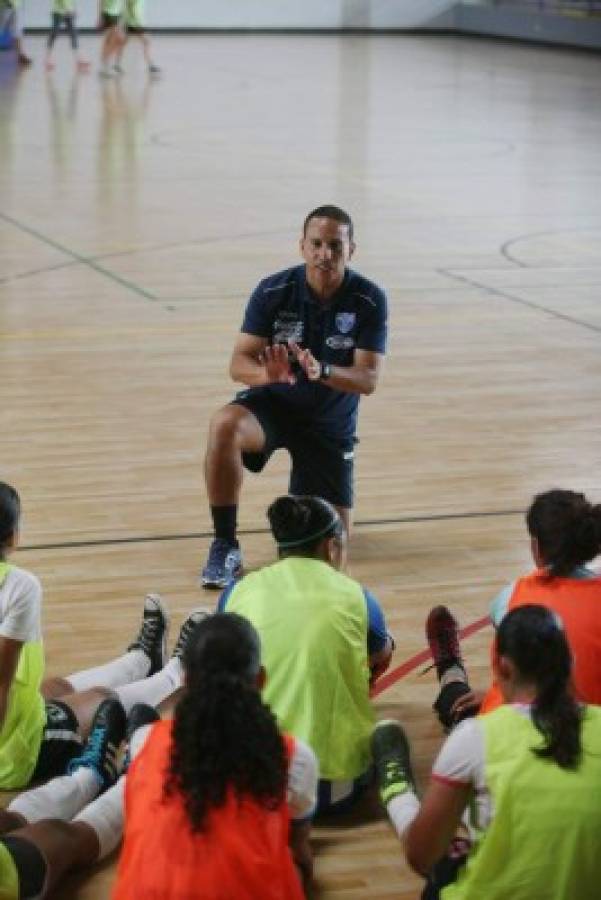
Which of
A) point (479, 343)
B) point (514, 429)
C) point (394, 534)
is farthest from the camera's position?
point (479, 343)

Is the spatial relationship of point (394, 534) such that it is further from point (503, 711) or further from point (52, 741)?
point (503, 711)

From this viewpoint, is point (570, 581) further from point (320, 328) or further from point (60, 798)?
point (320, 328)

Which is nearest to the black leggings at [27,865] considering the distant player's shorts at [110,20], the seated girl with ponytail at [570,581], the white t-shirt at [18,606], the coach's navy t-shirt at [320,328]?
the white t-shirt at [18,606]

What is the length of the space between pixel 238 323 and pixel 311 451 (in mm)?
4051

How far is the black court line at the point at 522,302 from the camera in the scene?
10.9 metres

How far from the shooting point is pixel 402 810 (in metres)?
4.27

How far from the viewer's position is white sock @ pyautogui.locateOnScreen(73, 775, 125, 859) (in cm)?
433

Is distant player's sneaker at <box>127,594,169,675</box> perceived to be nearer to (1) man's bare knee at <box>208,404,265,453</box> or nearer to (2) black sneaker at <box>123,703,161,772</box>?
(2) black sneaker at <box>123,703,161,772</box>

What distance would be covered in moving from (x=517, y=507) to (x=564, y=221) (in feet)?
25.4

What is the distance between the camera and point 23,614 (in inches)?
173

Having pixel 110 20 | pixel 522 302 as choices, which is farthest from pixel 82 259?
pixel 110 20

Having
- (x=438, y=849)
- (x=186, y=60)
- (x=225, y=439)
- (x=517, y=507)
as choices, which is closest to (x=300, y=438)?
(x=225, y=439)

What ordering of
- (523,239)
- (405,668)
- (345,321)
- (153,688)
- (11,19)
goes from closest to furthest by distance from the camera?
(153,688) → (405,668) → (345,321) → (523,239) → (11,19)

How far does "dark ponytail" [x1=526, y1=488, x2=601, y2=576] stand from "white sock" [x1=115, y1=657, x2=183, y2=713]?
1.27 meters
